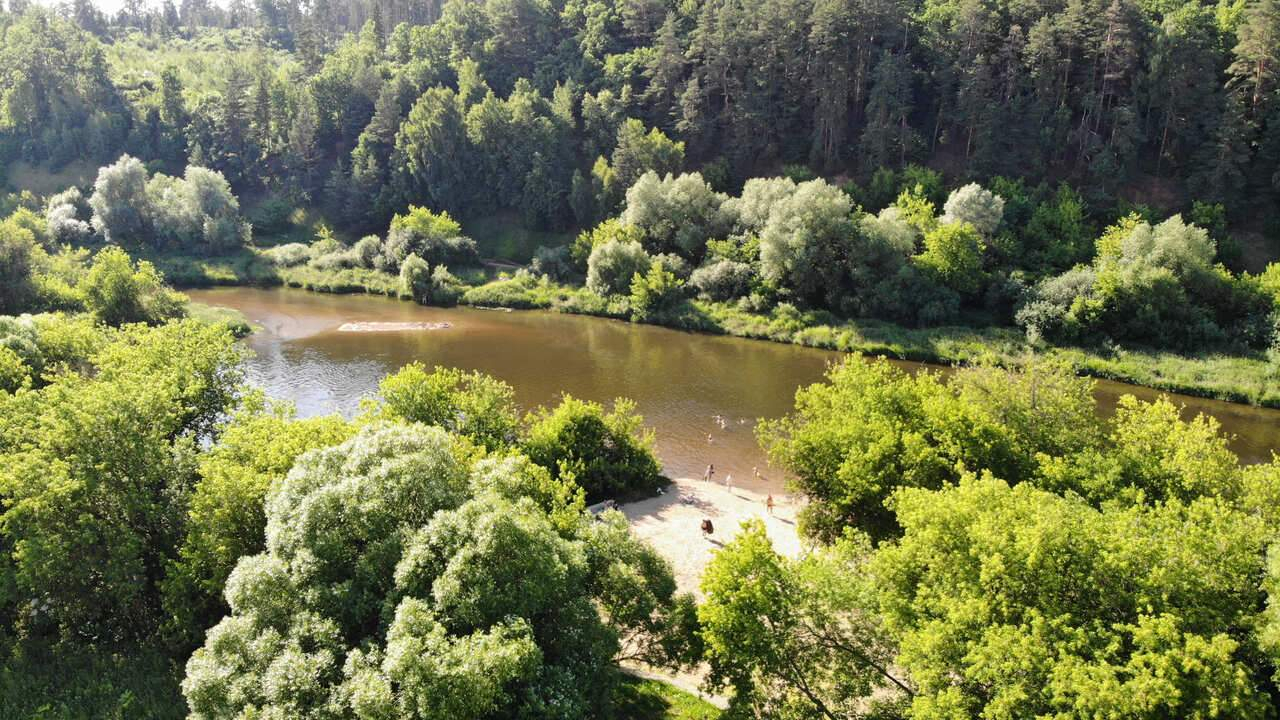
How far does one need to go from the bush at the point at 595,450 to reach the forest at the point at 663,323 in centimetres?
20

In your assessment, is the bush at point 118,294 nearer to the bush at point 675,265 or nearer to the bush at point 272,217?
the bush at point 272,217

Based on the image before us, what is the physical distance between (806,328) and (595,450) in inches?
1266

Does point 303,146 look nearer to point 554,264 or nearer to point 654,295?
point 554,264

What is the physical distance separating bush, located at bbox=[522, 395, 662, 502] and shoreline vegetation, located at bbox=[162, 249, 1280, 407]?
17.2m

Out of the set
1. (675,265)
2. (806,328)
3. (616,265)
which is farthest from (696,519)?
(616,265)

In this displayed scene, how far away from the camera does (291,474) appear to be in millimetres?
18969

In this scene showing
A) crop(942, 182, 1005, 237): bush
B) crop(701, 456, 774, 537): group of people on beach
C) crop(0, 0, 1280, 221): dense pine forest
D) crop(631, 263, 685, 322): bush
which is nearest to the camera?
crop(701, 456, 774, 537): group of people on beach

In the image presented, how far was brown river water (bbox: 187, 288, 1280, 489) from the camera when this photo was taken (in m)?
43.5

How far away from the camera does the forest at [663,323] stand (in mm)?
16812

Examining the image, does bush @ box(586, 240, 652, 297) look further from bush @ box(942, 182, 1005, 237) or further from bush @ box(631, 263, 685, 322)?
bush @ box(942, 182, 1005, 237)

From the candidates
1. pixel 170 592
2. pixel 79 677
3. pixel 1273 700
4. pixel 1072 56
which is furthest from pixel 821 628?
pixel 1072 56

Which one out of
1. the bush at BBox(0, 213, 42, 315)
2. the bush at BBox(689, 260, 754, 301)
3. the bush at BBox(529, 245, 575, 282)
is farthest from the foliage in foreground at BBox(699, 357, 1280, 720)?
the bush at BBox(0, 213, 42, 315)

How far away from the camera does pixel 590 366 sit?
2201 inches

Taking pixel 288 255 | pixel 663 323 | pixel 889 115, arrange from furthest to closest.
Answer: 1. pixel 288 255
2. pixel 889 115
3. pixel 663 323
